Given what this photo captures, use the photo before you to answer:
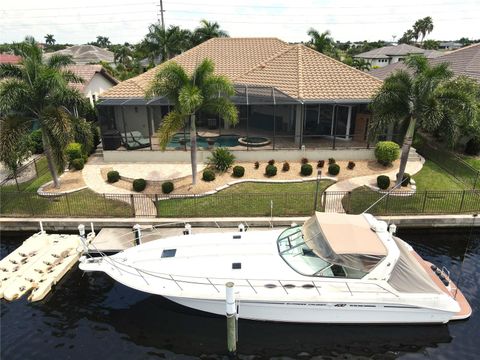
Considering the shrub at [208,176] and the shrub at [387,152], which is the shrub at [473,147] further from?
the shrub at [208,176]

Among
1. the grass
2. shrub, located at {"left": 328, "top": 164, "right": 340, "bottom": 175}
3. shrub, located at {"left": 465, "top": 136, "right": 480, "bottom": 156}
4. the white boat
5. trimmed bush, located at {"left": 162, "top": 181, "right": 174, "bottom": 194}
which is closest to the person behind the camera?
the white boat

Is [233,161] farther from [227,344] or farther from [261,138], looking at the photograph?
[227,344]

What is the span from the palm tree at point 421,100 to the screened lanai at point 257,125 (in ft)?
19.2

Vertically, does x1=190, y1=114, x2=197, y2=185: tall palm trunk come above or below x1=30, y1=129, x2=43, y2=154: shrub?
above

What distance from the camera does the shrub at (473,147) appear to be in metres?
23.5

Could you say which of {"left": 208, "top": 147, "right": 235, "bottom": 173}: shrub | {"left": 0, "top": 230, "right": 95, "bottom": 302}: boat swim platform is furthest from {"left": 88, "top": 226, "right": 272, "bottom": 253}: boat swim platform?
{"left": 208, "top": 147, "right": 235, "bottom": 173}: shrub

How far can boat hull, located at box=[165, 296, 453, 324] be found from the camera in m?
10.4

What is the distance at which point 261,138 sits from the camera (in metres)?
25.0

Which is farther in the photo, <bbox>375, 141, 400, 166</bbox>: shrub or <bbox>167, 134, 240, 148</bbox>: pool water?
<bbox>167, 134, 240, 148</bbox>: pool water

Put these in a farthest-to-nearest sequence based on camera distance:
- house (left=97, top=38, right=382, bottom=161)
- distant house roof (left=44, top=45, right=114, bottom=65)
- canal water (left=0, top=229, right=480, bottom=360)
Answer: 1. distant house roof (left=44, top=45, right=114, bottom=65)
2. house (left=97, top=38, right=382, bottom=161)
3. canal water (left=0, top=229, right=480, bottom=360)

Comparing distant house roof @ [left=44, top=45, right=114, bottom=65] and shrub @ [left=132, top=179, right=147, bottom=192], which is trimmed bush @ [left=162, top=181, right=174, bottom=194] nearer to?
shrub @ [left=132, top=179, right=147, bottom=192]

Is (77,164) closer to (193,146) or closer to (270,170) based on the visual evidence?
(193,146)

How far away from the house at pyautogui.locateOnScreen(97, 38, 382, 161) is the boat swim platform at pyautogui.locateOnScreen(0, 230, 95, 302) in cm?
947

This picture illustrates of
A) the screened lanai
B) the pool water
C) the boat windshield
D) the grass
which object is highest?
the screened lanai
